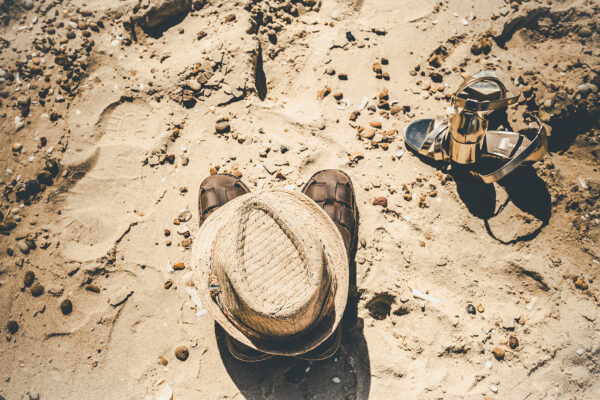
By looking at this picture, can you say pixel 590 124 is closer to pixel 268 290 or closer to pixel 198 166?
pixel 268 290

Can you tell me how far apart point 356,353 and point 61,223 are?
3.27 metres

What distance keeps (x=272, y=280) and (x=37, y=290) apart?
2784mm

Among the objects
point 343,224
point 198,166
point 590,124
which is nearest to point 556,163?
point 590,124

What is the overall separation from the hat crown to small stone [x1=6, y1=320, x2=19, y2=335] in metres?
2.61

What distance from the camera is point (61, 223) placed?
3.64 meters

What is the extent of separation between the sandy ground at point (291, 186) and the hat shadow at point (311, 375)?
0.02 m

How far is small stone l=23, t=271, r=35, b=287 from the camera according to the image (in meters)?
3.46

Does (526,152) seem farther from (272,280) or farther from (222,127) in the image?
(222,127)

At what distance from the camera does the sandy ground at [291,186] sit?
10.5 ft

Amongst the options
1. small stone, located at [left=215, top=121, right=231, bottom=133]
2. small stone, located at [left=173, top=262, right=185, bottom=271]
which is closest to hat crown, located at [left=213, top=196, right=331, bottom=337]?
small stone, located at [left=173, top=262, right=185, bottom=271]

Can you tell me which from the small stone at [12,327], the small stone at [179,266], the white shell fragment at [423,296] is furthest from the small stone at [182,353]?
the white shell fragment at [423,296]

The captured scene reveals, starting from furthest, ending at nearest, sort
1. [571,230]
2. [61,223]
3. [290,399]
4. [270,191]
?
[61,223] < [571,230] < [290,399] < [270,191]

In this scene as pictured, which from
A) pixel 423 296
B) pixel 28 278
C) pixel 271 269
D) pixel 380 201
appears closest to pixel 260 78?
pixel 380 201

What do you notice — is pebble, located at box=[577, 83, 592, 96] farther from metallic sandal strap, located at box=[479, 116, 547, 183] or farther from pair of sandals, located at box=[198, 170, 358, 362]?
pair of sandals, located at box=[198, 170, 358, 362]
